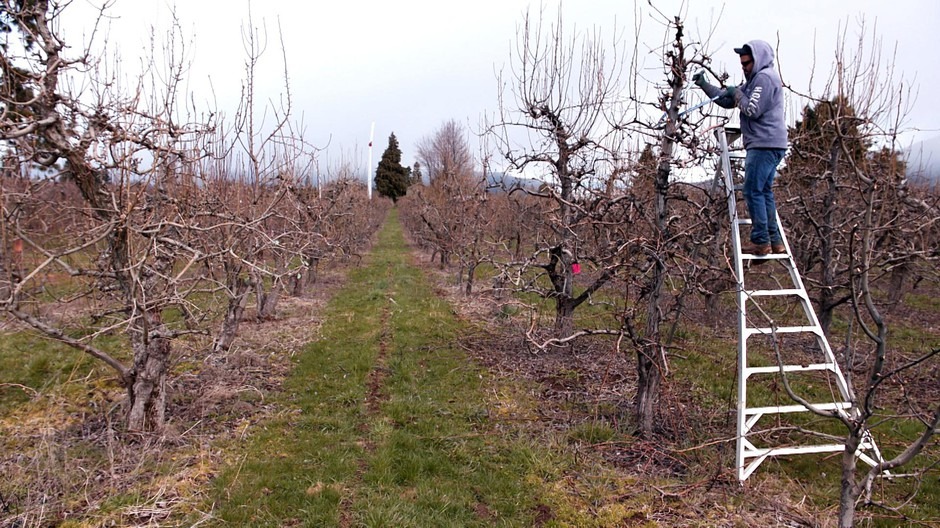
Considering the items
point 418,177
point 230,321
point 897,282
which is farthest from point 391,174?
point 230,321

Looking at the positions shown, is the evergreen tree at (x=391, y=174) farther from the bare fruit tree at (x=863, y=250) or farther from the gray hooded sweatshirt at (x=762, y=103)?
the gray hooded sweatshirt at (x=762, y=103)

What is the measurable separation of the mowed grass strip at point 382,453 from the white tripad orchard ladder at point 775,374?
1.55 m

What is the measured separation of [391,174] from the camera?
161 ft

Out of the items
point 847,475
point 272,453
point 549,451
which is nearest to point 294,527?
point 272,453

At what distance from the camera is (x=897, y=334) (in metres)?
8.59

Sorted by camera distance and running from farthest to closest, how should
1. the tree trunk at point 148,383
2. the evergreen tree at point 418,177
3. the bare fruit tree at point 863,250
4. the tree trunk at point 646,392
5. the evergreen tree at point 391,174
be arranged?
1. the evergreen tree at point 391,174
2. the evergreen tree at point 418,177
3. the tree trunk at point 646,392
4. the tree trunk at point 148,383
5. the bare fruit tree at point 863,250

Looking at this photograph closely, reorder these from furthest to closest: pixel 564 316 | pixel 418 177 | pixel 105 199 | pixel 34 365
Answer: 1. pixel 418 177
2. pixel 564 316
3. pixel 34 365
4. pixel 105 199

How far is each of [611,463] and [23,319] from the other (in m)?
4.12

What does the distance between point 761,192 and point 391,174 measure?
4674cm

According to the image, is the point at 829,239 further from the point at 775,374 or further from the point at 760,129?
the point at 760,129

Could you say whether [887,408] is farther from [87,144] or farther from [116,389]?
[116,389]

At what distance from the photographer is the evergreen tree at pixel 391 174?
48.9 meters

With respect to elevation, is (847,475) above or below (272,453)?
above

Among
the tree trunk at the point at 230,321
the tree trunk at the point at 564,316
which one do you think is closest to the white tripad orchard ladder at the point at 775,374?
the tree trunk at the point at 564,316
